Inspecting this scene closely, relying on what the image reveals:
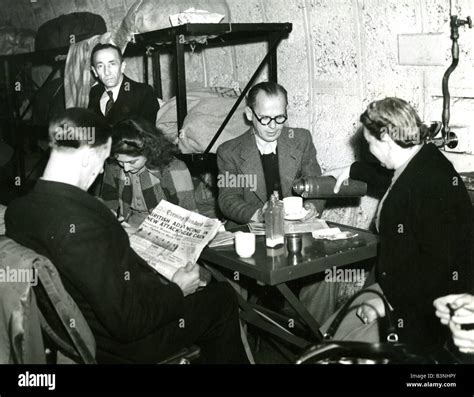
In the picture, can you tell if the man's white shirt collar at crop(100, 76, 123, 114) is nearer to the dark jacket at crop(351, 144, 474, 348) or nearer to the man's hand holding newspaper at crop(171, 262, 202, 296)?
the man's hand holding newspaper at crop(171, 262, 202, 296)

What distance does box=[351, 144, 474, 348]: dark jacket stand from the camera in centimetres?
233

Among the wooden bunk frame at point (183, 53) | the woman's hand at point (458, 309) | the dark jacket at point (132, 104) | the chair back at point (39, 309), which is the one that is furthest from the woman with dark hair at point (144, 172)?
the woman's hand at point (458, 309)

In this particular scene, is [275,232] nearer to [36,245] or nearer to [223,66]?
[36,245]

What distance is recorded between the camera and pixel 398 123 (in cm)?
245

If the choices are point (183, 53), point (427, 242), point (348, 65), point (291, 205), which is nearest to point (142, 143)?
point (183, 53)

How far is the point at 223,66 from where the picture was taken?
17.6 feet

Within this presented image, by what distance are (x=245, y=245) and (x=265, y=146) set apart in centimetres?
116

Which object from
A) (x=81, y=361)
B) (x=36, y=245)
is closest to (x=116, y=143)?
(x=36, y=245)

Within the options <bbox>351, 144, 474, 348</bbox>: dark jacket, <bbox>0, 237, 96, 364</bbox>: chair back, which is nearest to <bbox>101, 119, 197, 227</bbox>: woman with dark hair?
<bbox>0, 237, 96, 364</bbox>: chair back

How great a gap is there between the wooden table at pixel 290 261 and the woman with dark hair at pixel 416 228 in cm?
19

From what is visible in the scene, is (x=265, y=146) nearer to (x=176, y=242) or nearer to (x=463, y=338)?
(x=176, y=242)

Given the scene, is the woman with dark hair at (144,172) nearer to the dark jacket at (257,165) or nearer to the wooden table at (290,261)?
the dark jacket at (257,165)

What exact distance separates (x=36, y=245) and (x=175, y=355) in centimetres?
72

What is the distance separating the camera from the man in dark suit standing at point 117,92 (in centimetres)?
420
